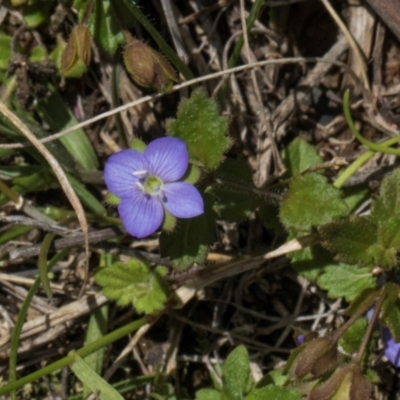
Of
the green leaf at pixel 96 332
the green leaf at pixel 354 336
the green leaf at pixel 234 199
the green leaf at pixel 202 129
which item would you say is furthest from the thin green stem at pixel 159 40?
the green leaf at pixel 354 336

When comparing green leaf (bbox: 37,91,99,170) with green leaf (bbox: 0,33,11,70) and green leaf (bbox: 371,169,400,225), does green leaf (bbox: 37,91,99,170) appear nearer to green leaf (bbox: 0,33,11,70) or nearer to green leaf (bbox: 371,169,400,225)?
green leaf (bbox: 0,33,11,70)

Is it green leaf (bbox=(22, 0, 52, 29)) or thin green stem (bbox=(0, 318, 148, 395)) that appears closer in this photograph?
thin green stem (bbox=(0, 318, 148, 395))

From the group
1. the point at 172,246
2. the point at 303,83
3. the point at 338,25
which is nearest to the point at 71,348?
the point at 172,246

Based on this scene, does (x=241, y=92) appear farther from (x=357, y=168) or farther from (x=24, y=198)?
(x=24, y=198)

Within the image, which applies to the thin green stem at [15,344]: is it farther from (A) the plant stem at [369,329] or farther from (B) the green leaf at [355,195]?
(B) the green leaf at [355,195]

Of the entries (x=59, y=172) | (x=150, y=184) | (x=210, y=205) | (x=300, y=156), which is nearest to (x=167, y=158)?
(x=150, y=184)

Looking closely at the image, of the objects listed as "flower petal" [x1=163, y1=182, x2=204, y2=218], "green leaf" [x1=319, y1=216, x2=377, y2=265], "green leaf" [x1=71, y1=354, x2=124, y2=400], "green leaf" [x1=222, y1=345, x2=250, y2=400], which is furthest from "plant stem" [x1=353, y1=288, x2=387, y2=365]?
"green leaf" [x1=71, y1=354, x2=124, y2=400]
